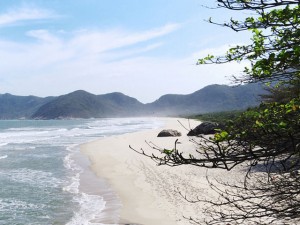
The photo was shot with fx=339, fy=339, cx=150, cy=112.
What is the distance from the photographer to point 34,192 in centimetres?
1683

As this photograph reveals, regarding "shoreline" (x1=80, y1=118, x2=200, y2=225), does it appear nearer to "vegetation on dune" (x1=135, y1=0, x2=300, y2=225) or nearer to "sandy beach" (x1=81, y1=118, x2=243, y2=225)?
"sandy beach" (x1=81, y1=118, x2=243, y2=225)

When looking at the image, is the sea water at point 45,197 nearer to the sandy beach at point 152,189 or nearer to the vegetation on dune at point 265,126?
the sandy beach at point 152,189

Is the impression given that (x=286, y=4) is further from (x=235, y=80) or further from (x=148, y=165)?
(x=148, y=165)

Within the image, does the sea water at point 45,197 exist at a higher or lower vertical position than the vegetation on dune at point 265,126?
lower

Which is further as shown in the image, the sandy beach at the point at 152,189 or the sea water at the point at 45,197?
the sea water at the point at 45,197

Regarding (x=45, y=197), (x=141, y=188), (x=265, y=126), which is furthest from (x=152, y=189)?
(x=265, y=126)

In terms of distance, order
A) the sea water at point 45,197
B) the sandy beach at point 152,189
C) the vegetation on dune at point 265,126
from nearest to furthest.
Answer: the vegetation on dune at point 265,126, the sandy beach at point 152,189, the sea water at point 45,197

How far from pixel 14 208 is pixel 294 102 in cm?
1376

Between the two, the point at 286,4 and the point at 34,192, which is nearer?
the point at 286,4

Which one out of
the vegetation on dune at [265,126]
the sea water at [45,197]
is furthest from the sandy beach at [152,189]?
the vegetation on dune at [265,126]

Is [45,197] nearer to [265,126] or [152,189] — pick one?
[152,189]

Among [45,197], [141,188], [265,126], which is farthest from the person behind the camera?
[141,188]

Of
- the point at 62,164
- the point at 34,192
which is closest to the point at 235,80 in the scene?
the point at 34,192

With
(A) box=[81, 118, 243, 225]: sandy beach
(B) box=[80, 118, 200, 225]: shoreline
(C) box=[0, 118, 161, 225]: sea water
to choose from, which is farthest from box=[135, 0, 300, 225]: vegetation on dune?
(C) box=[0, 118, 161, 225]: sea water
